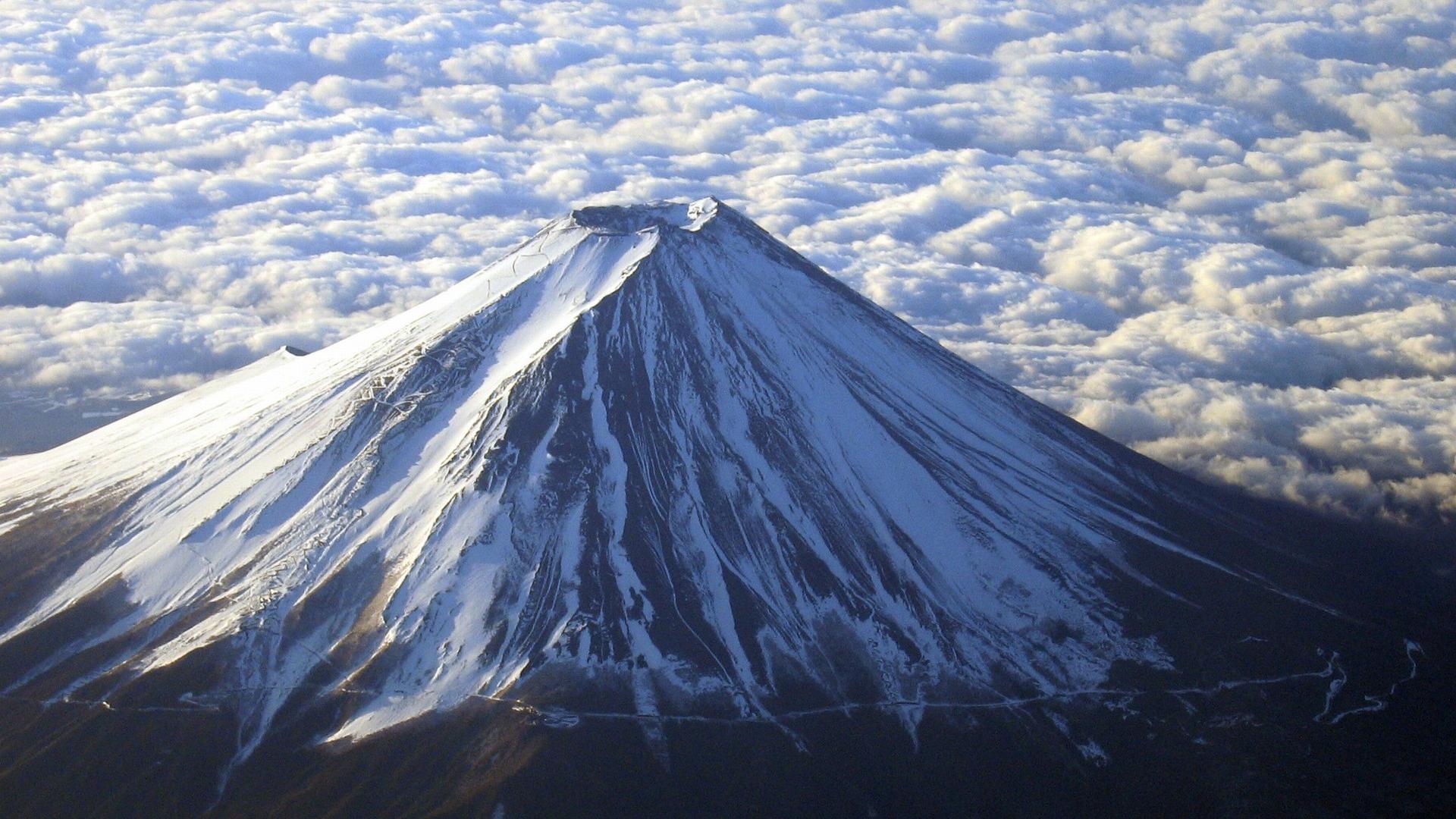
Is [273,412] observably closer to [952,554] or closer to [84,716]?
[84,716]

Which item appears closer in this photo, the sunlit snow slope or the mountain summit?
the mountain summit

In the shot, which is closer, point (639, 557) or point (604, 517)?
point (639, 557)

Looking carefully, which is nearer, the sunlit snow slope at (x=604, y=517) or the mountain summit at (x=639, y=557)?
the mountain summit at (x=639, y=557)

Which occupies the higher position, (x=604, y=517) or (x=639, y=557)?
(x=604, y=517)

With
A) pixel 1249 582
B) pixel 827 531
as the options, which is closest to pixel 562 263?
pixel 827 531
